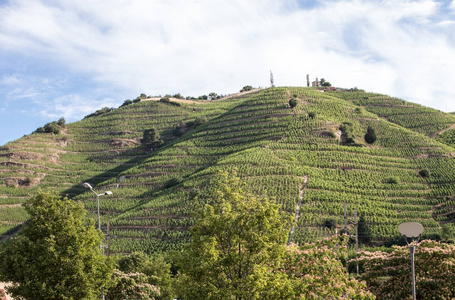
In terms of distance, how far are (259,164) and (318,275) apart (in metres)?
48.0

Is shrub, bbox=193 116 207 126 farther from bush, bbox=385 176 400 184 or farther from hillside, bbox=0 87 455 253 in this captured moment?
bush, bbox=385 176 400 184

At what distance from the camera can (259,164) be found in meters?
68.3

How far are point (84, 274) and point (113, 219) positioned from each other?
4182cm

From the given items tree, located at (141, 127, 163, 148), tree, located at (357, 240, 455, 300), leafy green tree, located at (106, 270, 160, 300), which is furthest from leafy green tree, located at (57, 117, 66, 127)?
tree, located at (357, 240, 455, 300)

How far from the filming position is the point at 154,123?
11044cm

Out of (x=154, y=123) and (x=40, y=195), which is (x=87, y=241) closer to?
(x=40, y=195)

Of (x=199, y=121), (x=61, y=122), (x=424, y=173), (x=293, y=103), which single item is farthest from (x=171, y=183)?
(x=61, y=122)

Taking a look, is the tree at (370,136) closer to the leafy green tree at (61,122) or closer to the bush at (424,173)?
the bush at (424,173)

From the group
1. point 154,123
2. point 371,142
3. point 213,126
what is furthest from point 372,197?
point 154,123

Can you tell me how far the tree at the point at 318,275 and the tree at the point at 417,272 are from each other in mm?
4382

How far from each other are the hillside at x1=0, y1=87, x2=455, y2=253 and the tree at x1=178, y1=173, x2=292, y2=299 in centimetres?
3148

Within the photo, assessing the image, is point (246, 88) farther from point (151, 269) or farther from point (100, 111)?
point (151, 269)

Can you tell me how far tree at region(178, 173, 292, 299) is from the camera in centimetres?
1897

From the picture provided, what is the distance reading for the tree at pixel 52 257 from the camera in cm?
2248
